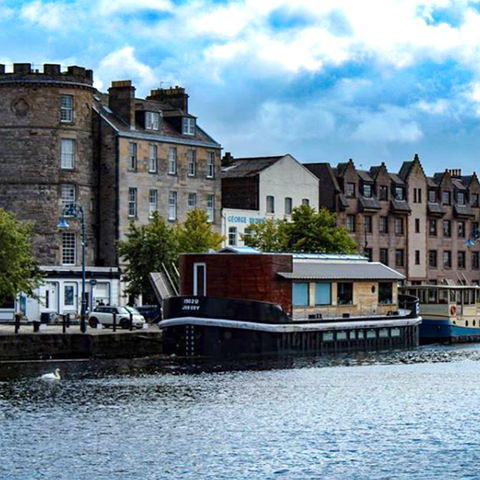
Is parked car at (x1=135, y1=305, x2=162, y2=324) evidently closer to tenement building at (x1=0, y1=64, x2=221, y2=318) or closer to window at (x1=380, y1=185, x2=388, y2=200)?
tenement building at (x1=0, y1=64, x2=221, y2=318)

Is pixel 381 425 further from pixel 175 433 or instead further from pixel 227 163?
pixel 227 163

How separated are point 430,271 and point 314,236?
30998mm

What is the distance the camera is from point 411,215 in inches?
4968

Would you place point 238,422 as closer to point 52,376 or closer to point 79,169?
point 52,376

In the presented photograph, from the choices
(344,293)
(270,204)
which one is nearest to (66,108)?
(270,204)

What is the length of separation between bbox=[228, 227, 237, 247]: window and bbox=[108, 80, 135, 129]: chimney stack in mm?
12705

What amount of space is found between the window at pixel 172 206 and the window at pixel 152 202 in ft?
4.54

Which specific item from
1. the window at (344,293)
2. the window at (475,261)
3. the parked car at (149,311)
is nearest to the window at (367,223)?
the window at (475,261)

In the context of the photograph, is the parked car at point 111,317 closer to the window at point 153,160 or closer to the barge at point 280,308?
the barge at point 280,308

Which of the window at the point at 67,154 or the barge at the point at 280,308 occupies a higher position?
the window at the point at 67,154

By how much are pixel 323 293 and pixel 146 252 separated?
16.6 meters

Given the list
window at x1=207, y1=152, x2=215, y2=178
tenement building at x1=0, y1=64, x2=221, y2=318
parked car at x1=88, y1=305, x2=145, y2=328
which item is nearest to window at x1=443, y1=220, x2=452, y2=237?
window at x1=207, y1=152, x2=215, y2=178

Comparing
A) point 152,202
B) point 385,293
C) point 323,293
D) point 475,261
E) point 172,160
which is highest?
point 172,160

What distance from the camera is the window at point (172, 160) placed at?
331 feet
